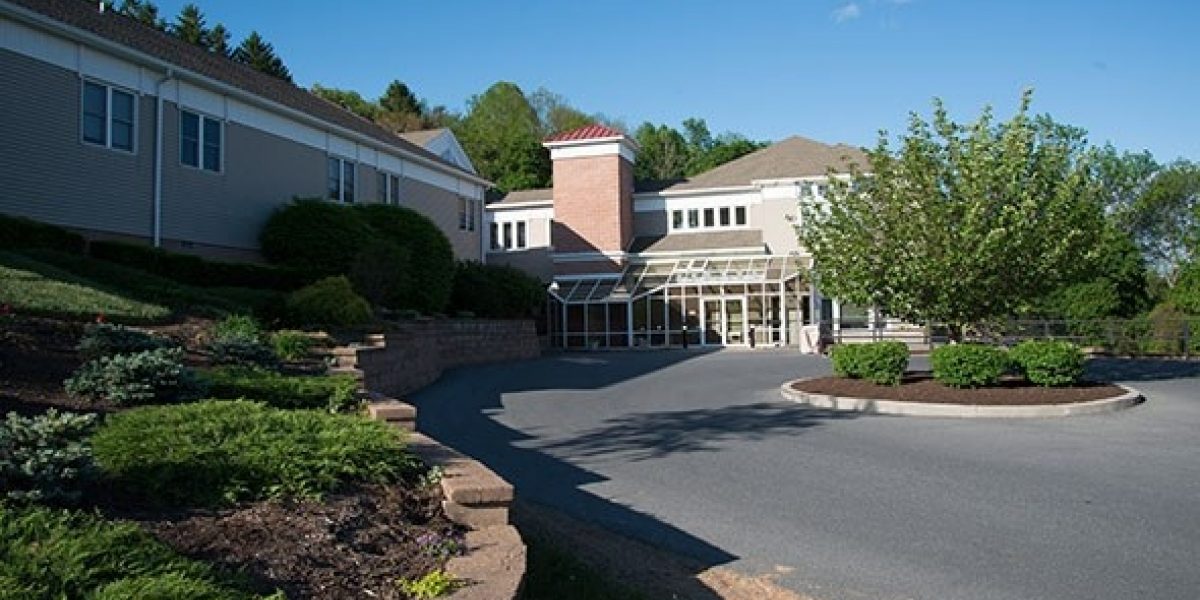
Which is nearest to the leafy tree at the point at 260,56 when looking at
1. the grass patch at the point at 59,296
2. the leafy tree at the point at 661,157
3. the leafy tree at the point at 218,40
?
the leafy tree at the point at 218,40

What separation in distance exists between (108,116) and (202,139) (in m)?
2.87

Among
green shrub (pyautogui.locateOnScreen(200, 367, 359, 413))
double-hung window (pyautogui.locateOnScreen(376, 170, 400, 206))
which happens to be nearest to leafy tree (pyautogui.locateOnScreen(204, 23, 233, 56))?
double-hung window (pyautogui.locateOnScreen(376, 170, 400, 206))

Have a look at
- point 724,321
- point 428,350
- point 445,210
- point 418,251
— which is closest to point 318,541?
point 428,350

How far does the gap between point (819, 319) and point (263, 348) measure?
3066cm

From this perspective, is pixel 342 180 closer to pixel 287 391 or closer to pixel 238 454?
pixel 287 391

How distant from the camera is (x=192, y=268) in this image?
2008 cm

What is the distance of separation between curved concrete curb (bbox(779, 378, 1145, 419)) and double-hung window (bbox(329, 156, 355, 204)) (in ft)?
56.6

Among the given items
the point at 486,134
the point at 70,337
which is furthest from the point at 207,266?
the point at 486,134

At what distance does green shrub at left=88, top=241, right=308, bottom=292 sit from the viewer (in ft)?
62.2

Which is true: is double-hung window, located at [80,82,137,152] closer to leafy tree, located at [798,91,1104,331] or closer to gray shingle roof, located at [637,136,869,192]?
leafy tree, located at [798,91,1104,331]

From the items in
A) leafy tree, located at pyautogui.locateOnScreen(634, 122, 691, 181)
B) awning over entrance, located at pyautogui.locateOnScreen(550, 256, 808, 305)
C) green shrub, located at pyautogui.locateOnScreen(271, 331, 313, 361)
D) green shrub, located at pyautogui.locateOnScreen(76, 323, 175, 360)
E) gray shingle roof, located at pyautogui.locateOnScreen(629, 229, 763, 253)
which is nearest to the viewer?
green shrub, located at pyautogui.locateOnScreen(76, 323, 175, 360)

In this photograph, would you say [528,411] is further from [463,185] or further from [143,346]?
[463,185]

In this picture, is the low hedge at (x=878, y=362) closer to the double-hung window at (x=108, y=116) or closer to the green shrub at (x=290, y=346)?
the green shrub at (x=290, y=346)

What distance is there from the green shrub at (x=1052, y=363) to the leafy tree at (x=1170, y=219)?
4388cm
